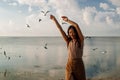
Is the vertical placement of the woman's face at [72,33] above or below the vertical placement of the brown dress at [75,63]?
above

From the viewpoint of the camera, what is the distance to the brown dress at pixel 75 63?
4934mm

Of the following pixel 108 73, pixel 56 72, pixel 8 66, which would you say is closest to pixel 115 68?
pixel 108 73

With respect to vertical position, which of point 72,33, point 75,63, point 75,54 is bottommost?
point 75,63

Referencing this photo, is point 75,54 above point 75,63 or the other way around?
above

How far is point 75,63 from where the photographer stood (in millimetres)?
4922

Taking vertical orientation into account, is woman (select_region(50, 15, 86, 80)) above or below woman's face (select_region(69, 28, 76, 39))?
below

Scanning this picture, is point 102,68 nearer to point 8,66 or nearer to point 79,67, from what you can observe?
point 8,66

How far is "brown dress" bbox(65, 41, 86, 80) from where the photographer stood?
493 cm

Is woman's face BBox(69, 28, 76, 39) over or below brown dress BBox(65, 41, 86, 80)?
over

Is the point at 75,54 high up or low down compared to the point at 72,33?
down

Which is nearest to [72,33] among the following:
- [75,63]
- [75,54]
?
[75,54]

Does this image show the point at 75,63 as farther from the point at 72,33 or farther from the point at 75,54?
the point at 72,33

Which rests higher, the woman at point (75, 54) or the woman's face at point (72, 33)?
the woman's face at point (72, 33)

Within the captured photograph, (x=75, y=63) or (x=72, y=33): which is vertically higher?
(x=72, y=33)
